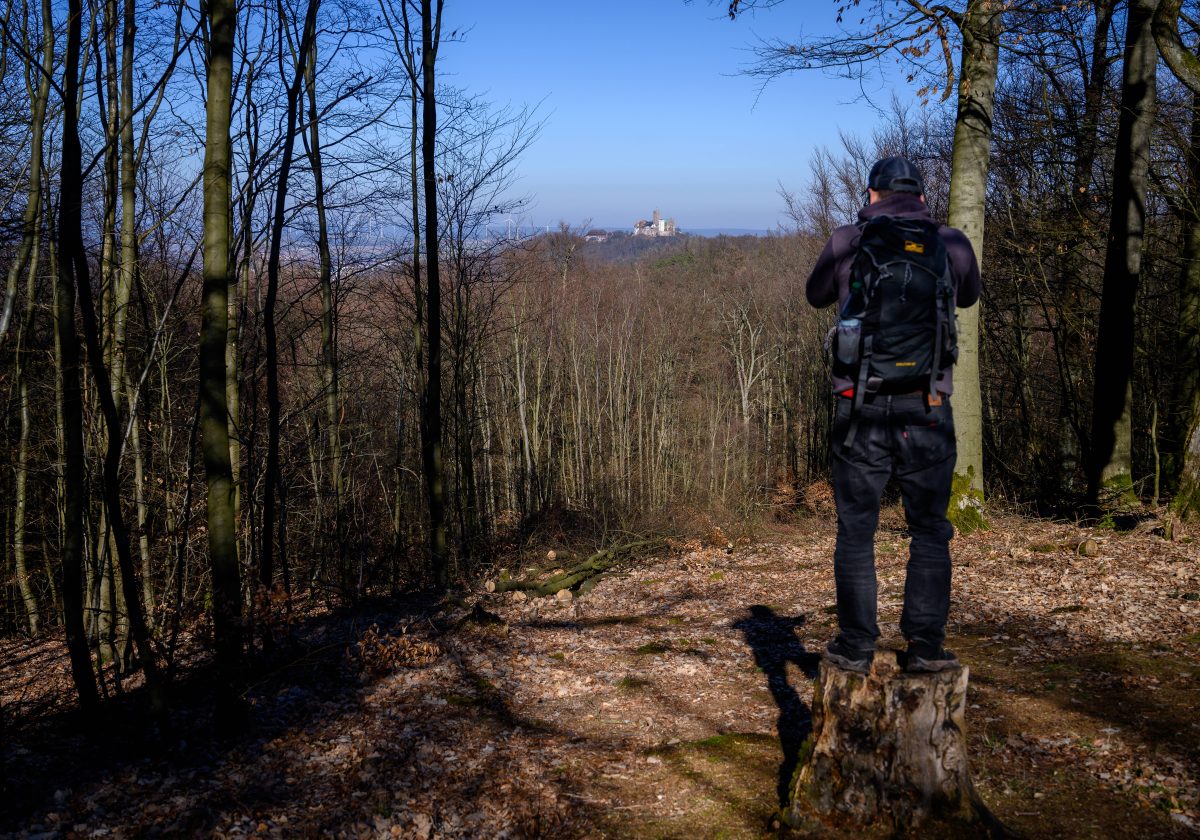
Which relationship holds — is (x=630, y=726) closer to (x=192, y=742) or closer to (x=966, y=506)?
(x=192, y=742)

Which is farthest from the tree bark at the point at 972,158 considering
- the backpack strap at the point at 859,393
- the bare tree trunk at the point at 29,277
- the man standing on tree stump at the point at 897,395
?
the bare tree trunk at the point at 29,277

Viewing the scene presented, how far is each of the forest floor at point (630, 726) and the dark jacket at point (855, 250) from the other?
72.0 inches

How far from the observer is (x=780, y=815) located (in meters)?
3.20

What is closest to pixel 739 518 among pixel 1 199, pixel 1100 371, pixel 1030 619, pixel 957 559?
pixel 1100 371

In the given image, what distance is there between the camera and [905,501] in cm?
330

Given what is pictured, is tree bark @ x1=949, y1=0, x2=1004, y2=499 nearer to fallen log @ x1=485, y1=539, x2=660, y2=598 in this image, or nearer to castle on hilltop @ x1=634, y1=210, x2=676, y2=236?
fallen log @ x1=485, y1=539, x2=660, y2=598

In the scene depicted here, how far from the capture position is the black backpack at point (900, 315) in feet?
10.2

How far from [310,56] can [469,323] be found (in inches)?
209

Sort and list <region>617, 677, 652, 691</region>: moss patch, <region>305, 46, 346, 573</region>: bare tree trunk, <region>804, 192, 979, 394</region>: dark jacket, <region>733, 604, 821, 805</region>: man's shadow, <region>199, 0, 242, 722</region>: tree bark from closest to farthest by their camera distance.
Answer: <region>804, 192, 979, 394</region>: dark jacket, <region>733, 604, 821, 805</region>: man's shadow, <region>199, 0, 242, 722</region>: tree bark, <region>617, 677, 652, 691</region>: moss patch, <region>305, 46, 346, 573</region>: bare tree trunk

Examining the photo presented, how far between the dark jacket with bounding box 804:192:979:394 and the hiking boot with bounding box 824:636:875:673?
3.42 feet

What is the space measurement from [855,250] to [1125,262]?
7560 mm

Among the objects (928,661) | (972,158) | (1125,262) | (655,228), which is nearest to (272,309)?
(928,661)

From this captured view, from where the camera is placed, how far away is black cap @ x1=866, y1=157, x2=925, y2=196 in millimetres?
3324

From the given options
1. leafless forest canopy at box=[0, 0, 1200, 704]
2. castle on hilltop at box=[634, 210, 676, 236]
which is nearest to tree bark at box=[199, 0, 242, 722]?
leafless forest canopy at box=[0, 0, 1200, 704]
